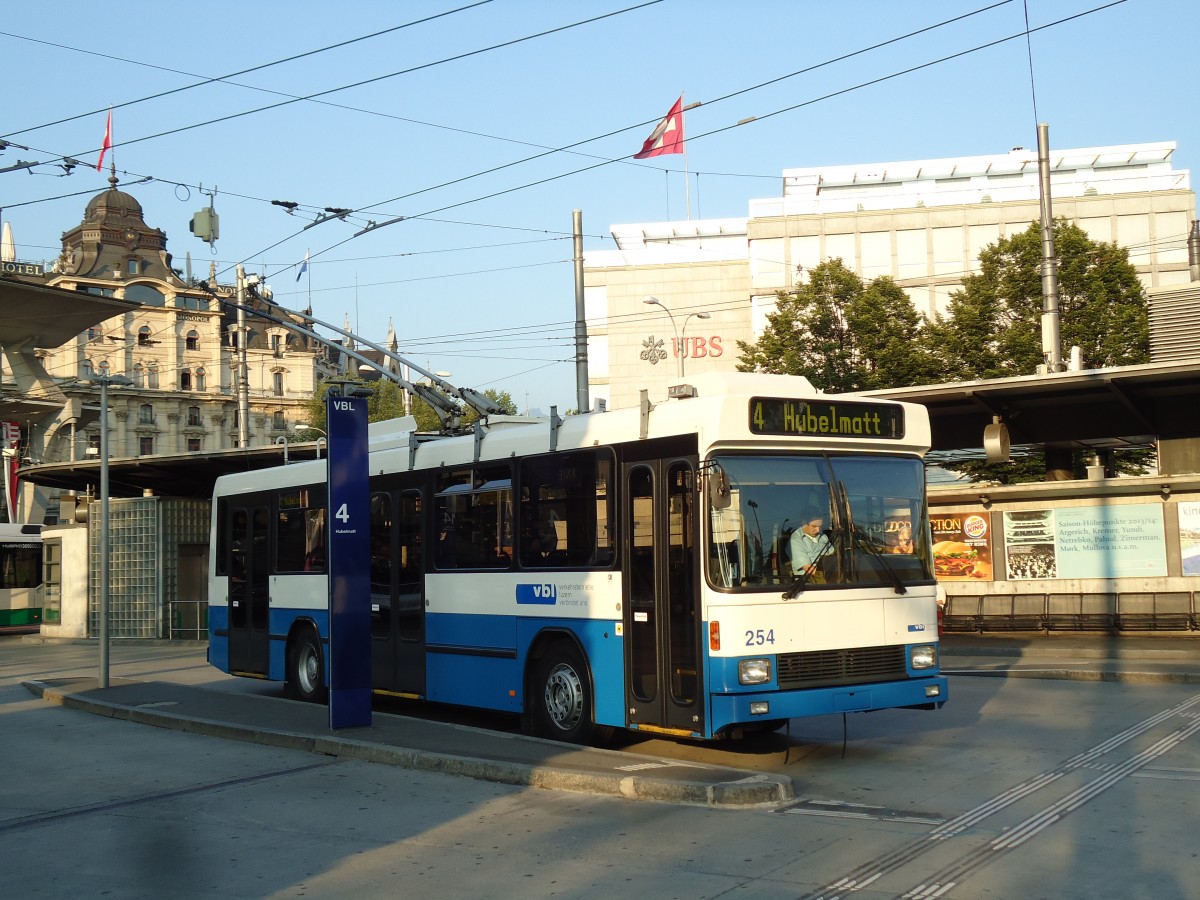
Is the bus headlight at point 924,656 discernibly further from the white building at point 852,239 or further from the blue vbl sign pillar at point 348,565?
the white building at point 852,239

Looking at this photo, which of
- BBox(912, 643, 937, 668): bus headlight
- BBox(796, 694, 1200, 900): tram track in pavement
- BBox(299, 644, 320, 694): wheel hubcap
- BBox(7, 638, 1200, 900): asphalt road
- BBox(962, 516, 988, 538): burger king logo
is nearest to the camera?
BBox(796, 694, 1200, 900): tram track in pavement

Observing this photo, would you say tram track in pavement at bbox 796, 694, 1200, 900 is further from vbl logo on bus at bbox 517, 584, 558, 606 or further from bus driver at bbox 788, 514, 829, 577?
vbl logo on bus at bbox 517, 584, 558, 606

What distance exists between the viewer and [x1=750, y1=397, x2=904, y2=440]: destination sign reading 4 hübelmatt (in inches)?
427

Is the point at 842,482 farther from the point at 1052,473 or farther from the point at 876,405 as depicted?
the point at 1052,473

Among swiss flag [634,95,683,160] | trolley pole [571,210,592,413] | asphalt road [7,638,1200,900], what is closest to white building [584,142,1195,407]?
swiss flag [634,95,683,160]

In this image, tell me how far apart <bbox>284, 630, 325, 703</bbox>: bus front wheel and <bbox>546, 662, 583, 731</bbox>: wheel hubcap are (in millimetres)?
5165

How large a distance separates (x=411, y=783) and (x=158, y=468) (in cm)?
2439

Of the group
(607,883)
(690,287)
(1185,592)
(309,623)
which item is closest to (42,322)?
(309,623)

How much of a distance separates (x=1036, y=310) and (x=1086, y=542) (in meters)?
20.0

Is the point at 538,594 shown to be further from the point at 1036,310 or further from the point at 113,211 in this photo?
the point at 113,211

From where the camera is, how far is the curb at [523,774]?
373 inches

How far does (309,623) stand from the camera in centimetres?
1711

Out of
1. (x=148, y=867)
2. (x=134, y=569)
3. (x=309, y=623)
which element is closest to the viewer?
(x=148, y=867)

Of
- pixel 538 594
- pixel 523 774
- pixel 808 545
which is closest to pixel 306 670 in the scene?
pixel 538 594
